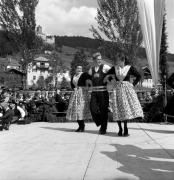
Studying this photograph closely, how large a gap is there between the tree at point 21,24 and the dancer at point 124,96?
29443mm

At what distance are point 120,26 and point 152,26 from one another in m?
24.8

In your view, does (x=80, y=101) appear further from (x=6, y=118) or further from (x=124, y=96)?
(x=6, y=118)

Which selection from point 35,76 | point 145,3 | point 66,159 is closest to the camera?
point 66,159

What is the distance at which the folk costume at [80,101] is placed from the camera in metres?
9.01

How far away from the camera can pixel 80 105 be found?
903cm

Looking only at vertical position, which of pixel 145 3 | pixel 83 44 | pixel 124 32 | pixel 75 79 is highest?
pixel 83 44

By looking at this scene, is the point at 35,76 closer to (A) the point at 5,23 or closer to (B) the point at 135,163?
(A) the point at 5,23

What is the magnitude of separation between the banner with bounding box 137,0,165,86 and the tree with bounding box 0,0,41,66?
98.9ft

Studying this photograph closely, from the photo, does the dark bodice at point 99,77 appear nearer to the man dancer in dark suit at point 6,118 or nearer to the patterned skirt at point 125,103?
the patterned skirt at point 125,103

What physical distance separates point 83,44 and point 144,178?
145 meters

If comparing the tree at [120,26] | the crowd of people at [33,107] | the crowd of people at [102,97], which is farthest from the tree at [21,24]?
the crowd of people at [102,97]

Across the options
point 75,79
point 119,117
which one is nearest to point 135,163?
point 119,117

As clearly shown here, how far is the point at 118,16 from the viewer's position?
31750mm

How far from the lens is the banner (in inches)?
282
